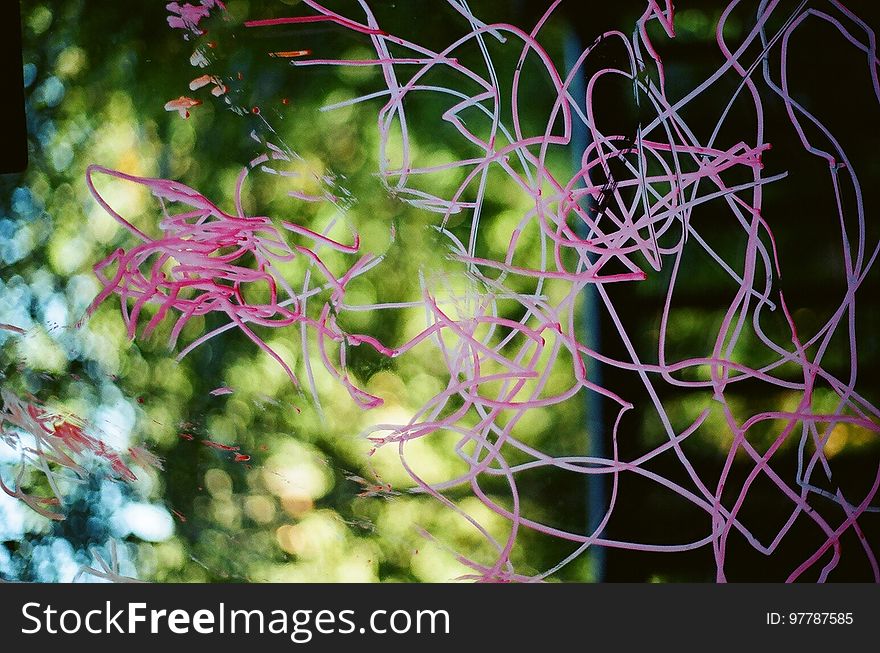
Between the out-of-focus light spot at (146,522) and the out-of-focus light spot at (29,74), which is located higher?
the out-of-focus light spot at (29,74)

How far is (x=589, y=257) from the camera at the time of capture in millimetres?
1004

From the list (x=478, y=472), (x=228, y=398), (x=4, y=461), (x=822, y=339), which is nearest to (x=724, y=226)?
(x=822, y=339)

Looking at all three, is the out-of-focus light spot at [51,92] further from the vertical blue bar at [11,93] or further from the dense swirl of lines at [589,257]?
the dense swirl of lines at [589,257]

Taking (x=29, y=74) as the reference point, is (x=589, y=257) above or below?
below

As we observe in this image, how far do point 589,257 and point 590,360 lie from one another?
0.16 m

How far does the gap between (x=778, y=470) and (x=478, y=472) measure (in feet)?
1.53

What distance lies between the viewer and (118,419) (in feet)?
3.48

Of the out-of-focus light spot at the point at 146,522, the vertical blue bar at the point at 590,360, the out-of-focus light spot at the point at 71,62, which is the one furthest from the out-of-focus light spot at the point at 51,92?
the vertical blue bar at the point at 590,360

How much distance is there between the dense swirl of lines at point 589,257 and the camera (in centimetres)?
99

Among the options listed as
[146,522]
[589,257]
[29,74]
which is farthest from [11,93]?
[589,257]

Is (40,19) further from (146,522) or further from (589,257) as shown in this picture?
(589,257)

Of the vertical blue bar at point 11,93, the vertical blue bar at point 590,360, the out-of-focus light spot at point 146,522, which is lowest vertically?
the out-of-focus light spot at point 146,522

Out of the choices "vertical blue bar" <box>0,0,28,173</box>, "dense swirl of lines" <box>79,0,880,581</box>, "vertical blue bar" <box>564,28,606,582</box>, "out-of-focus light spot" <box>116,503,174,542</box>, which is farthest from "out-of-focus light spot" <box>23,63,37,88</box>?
"vertical blue bar" <box>564,28,606,582</box>

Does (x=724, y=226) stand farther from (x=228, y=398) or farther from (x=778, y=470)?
(x=228, y=398)
